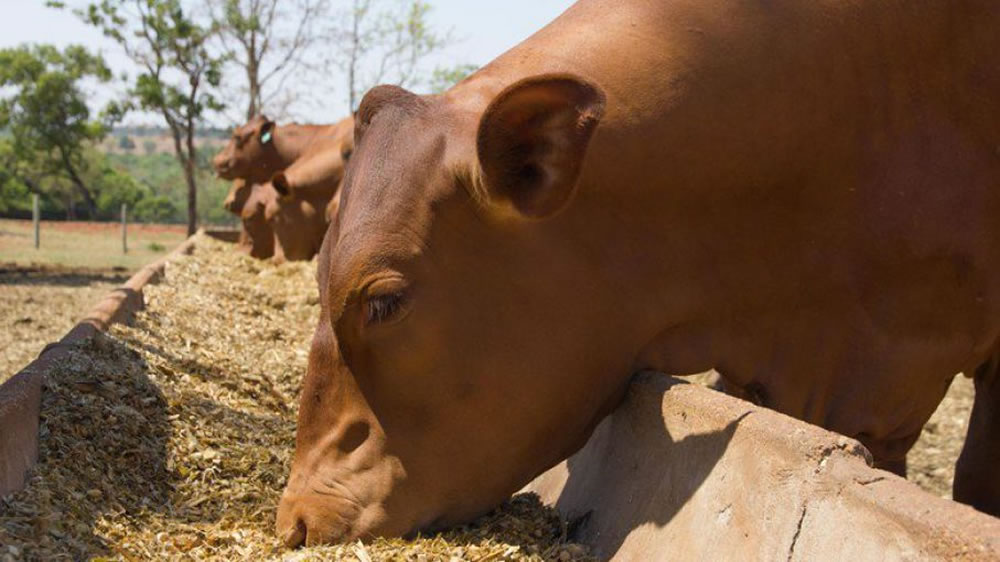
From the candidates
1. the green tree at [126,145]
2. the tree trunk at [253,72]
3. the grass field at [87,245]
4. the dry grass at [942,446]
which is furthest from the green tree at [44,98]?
the green tree at [126,145]

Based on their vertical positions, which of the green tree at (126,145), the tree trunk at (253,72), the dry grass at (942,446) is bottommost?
the dry grass at (942,446)

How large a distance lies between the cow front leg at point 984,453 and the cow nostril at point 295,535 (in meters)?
2.45

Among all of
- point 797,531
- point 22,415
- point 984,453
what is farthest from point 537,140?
point 984,453

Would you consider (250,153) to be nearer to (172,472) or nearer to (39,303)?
(39,303)

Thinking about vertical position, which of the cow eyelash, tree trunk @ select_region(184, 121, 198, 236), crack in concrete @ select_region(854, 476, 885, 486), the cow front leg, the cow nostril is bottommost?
the cow nostril

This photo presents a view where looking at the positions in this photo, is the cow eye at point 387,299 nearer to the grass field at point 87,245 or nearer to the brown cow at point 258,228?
the brown cow at point 258,228

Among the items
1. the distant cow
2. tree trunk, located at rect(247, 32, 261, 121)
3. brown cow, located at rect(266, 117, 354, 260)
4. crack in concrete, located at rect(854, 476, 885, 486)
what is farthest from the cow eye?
tree trunk, located at rect(247, 32, 261, 121)

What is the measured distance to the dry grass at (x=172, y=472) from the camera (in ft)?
8.92

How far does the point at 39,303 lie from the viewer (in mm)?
10828

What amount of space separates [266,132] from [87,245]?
12650 mm

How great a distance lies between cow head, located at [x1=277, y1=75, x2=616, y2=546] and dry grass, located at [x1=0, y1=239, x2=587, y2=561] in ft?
0.52

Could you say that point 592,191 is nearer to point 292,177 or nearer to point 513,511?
point 513,511

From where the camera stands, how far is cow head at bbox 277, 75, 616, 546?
9.23 ft

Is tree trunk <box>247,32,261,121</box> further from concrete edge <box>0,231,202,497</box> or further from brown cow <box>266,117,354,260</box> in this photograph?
concrete edge <box>0,231,202,497</box>
